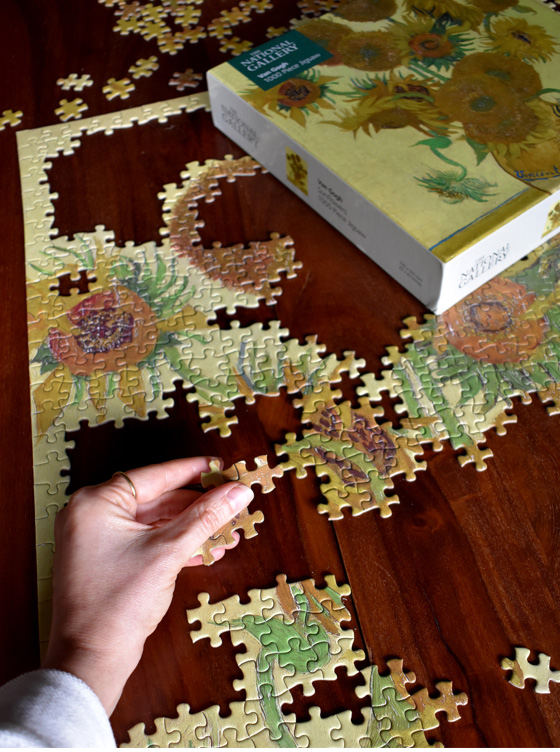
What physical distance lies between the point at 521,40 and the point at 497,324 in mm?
715

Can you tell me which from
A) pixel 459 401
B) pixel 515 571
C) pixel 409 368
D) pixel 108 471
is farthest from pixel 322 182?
pixel 515 571

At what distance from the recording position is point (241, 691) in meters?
1.01

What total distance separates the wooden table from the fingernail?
0.05 metres

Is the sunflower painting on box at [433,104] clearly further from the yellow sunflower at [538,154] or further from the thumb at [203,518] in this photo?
the thumb at [203,518]

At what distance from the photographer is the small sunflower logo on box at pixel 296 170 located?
4.87 feet

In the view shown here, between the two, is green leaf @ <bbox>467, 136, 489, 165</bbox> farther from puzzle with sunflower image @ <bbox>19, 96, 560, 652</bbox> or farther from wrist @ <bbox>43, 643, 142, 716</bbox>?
wrist @ <bbox>43, 643, 142, 716</bbox>

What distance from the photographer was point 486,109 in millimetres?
1450

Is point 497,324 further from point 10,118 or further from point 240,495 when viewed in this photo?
point 10,118

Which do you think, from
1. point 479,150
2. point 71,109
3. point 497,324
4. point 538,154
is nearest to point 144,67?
point 71,109

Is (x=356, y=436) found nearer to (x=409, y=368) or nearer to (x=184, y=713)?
(x=409, y=368)

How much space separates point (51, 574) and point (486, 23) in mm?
1540

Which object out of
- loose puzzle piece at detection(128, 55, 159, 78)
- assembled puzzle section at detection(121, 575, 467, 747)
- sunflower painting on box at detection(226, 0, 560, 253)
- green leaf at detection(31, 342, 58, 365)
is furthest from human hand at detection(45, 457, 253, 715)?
loose puzzle piece at detection(128, 55, 159, 78)

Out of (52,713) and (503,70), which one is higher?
(503,70)

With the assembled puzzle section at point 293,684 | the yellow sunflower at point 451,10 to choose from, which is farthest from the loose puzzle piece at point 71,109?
the assembled puzzle section at point 293,684
